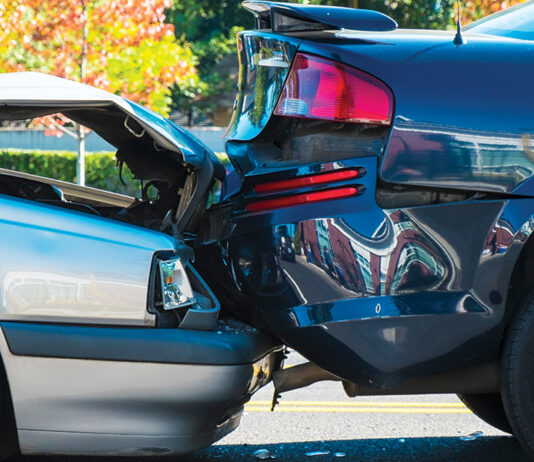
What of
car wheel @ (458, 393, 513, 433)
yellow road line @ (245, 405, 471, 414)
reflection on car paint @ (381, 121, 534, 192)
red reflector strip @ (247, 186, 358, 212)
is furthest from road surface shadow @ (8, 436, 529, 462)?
reflection on car paint @ (381, 121, 534, 192)

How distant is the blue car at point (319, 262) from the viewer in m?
2.88

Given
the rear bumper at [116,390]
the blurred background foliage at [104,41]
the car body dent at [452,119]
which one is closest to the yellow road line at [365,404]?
the rear bumper at [116,390]

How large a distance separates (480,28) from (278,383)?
1.81 metres

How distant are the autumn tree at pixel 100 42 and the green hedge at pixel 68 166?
4.33 ft

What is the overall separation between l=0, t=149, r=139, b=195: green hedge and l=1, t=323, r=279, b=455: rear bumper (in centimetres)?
1289

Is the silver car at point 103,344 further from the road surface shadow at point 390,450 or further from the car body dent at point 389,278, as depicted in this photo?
the road surface shadow at point 390,450

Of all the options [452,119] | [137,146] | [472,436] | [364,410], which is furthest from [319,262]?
[364,410]

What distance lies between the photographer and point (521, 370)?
3072 mm

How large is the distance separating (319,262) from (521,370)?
82 centimetres

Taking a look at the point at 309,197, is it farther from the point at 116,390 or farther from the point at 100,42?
the point at 100,42

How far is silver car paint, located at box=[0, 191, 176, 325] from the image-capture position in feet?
9.43

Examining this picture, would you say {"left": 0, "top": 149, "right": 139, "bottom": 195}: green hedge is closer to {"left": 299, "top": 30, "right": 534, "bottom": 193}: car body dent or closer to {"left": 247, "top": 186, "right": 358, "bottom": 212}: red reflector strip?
{"left": 247, "top": 186, "right": 358, "bottom": 212}: red reflector strip

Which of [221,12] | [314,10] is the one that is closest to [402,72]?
[314,10]

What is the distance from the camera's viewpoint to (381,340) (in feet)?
9.74
